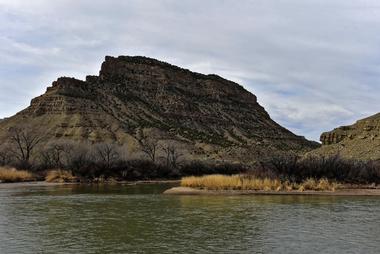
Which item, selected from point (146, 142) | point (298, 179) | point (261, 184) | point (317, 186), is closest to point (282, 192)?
point (261, 184)

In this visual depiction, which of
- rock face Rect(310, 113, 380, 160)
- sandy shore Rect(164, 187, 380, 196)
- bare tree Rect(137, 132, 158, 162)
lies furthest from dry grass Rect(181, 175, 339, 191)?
bare tree Rect(137, 132, 158, 162)

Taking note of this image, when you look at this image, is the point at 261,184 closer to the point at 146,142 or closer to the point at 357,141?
the point at 357,141

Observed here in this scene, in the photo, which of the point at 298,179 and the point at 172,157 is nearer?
the point at 298,179

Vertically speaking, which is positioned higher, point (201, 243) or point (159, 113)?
point (159, 113)

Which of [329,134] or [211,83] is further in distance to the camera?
[211,83]

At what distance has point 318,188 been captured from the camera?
107ft

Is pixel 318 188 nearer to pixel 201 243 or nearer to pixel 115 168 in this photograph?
pixel 201 243

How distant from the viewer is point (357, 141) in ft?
188

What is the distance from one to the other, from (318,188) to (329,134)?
37.2 meters

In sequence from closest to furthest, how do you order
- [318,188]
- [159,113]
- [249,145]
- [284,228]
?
1. [284,228]
2. [318,188]
3. [249,145]
4. [159,113]

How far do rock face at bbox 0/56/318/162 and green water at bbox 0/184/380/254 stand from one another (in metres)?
68.8

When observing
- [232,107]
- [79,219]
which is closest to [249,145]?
[232,107]

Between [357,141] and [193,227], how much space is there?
44.5 metres

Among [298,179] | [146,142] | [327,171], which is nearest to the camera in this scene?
[298,179]
